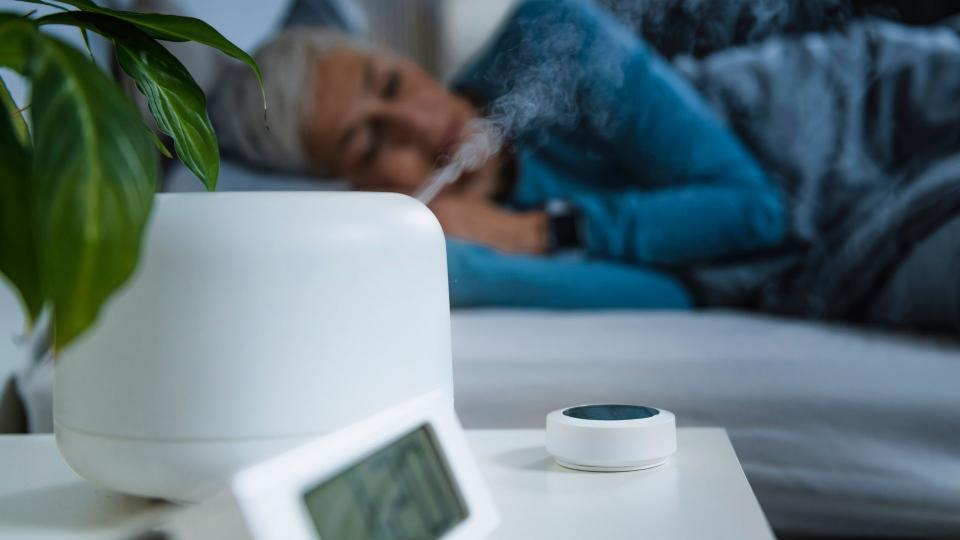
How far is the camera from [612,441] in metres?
0.61

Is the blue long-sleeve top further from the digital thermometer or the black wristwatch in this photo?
the digital thermometer

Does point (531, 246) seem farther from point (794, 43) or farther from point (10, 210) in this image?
point (10, 210)

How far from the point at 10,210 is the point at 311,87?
1.31 metres

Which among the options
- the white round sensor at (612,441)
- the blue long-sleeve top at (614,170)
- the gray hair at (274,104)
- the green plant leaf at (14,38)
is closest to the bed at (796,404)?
the blue long-sleeve top at (614,170)

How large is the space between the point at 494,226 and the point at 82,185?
1294 millimetres

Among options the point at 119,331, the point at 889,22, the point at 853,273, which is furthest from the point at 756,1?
the point at 119,331

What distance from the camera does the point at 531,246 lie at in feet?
5.15

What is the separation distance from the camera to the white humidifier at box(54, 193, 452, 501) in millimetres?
451

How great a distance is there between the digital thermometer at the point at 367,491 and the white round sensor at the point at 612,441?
161 millimetres

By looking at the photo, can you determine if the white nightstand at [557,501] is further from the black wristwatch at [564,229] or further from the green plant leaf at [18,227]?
the black wristwatch at [564,229]

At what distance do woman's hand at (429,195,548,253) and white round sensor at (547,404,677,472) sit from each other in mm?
929

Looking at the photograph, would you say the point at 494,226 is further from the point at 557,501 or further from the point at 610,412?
the point at 557,501

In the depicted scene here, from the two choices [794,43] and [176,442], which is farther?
[794,43]

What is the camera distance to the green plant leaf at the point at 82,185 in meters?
0.29
